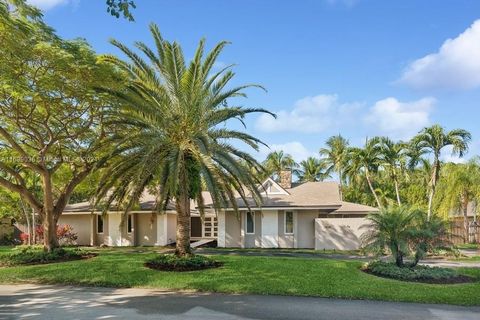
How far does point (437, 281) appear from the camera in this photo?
1385cm

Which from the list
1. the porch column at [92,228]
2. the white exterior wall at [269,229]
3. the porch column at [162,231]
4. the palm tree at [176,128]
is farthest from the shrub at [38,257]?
the porch column at [92,228]

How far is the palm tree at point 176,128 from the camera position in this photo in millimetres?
15695

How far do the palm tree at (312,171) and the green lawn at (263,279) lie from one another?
4187 cm

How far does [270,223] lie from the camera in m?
28.3

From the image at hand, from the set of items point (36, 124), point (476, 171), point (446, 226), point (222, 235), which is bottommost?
point (222, 235)

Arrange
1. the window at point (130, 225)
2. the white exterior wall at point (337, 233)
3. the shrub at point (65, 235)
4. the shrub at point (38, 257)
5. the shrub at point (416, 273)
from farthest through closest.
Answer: the window at point (130, 225)
the shrub at point (65, 235)
the white exterior wall at point (337, 233)
the shrub at point (38, 257)
the shrub at point (416, 273)

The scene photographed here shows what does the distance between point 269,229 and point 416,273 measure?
14.5 meters

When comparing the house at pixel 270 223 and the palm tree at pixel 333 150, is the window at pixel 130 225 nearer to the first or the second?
the house at pixel 270 223

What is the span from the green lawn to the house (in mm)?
8600

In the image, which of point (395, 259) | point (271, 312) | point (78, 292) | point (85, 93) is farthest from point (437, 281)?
point (85, 93)

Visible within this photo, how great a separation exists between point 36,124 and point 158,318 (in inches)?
486

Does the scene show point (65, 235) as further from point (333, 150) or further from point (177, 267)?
point (333, 150)

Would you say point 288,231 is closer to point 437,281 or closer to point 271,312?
point 437,281

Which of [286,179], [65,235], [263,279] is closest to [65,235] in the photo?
[65,235]
